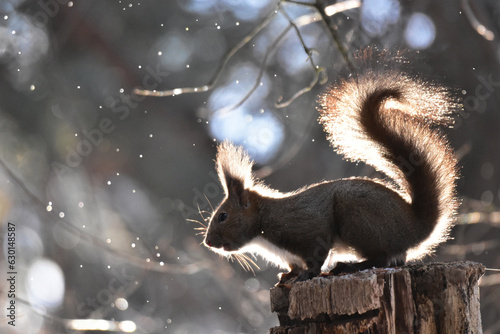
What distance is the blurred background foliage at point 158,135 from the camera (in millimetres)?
4961

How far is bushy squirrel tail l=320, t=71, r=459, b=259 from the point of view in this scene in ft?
7.72

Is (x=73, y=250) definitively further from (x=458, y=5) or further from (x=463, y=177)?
(x=458, y=5)

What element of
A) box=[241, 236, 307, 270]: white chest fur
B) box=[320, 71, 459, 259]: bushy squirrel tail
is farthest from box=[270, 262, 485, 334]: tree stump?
box=[241, 236, 307, 270]: white chest fur

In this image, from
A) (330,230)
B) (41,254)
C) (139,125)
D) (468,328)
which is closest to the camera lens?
(468,328)

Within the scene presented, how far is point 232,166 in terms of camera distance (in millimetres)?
2791

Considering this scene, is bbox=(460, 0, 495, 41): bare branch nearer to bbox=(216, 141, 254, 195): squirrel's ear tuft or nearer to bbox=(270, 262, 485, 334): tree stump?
bbox=(216, 141, 254, 195): squirrel's ear tuft

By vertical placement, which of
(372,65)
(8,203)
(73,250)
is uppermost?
(372,65)

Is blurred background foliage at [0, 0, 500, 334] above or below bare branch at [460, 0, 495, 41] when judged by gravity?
below

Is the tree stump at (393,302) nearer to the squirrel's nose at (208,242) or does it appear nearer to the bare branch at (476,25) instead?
the squirrel's nose at (208,242)

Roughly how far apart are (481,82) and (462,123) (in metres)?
0.34

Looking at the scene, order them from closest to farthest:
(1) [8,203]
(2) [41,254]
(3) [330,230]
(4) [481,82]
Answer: (3) [330,230]
(4) [481,82]
(1) [8,203]
(2) [41,254]

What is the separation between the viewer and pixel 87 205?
20.1 feet

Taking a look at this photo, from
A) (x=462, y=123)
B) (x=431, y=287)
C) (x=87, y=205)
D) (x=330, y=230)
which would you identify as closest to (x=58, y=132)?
(x=87, y=205)

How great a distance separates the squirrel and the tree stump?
316mm
